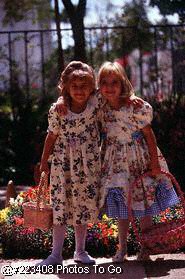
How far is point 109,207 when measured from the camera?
4.52 m

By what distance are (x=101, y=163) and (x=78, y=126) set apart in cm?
34

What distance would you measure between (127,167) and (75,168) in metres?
0.39

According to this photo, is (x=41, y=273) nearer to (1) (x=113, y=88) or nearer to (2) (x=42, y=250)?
(2) (x=42, y=250)

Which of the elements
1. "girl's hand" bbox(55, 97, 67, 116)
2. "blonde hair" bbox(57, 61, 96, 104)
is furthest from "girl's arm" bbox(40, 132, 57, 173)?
"blonde hair" bbox(57, 61, 96, 104)

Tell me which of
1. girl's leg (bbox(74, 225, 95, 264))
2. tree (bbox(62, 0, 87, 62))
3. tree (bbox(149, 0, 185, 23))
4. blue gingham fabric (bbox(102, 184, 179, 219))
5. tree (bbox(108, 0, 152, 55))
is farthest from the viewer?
tree (bbox(108, 0, 152, 55))

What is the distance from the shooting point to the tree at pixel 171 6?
830 cm

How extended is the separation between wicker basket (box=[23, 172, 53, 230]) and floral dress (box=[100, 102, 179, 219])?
40 cm

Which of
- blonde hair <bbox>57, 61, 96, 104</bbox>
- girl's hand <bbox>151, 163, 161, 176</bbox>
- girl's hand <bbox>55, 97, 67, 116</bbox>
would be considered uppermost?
blonde hair <bbox>57, 61, 96, 104</bbox>

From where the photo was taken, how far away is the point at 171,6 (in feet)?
27.4

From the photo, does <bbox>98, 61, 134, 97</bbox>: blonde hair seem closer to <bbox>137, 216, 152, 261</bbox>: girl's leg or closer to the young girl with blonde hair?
the young girl with blonde hair

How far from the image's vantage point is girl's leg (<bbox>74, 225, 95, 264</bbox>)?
183 inches

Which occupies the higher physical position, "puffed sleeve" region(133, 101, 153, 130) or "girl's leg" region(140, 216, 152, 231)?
"puffed sleeve" region(133, 101, 153, 130)

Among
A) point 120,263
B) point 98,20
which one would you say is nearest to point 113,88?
point 120,263

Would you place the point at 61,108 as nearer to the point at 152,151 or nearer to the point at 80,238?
the point at 152,151
